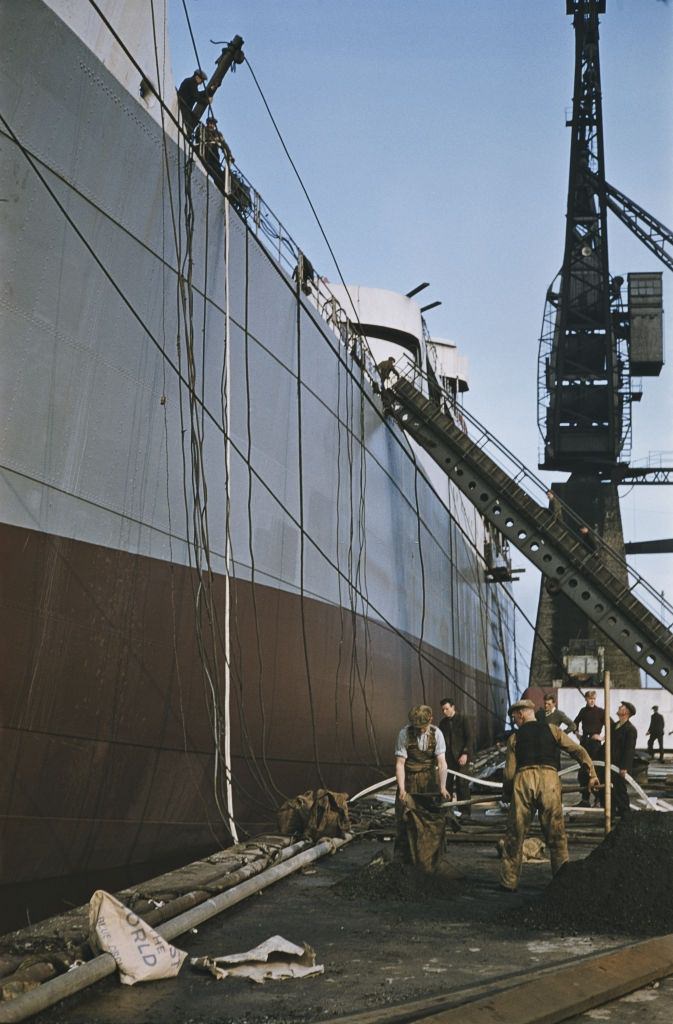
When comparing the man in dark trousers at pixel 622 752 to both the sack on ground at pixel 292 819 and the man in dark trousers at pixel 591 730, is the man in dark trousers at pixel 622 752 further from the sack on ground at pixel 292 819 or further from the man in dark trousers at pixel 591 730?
the sack on ground at pixel 292 819

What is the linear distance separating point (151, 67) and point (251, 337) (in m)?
2.75

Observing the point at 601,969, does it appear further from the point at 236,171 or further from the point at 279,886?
the point at 236,171

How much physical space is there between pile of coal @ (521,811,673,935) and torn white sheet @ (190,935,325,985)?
1506 mm

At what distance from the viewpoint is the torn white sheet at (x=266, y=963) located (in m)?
4.55

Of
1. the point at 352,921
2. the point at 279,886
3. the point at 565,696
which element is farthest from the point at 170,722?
the point at 565,696

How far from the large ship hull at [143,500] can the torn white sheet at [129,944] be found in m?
2.39

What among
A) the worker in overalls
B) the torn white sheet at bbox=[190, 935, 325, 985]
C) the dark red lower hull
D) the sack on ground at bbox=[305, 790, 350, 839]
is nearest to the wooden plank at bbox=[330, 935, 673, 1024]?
the torn white sheet at bbox=[190, 935, 325, 985]

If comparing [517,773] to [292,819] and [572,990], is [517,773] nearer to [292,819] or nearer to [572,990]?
[572,990]

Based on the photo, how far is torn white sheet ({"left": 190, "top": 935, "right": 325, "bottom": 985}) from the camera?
455 cm

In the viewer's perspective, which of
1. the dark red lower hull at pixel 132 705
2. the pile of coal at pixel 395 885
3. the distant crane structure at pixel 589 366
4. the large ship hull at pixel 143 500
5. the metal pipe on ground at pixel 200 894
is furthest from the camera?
the distant crane structure at pixel 589 366

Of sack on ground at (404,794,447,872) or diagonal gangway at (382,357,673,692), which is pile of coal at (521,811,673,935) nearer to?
sack on ground at (404,794,447,872)

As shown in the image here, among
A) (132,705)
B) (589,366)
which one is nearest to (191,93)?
(132,705)

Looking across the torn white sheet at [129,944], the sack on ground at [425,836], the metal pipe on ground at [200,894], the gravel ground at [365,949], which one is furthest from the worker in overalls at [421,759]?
the torn white sheet at [129,944]

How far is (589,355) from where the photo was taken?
96.1ft
